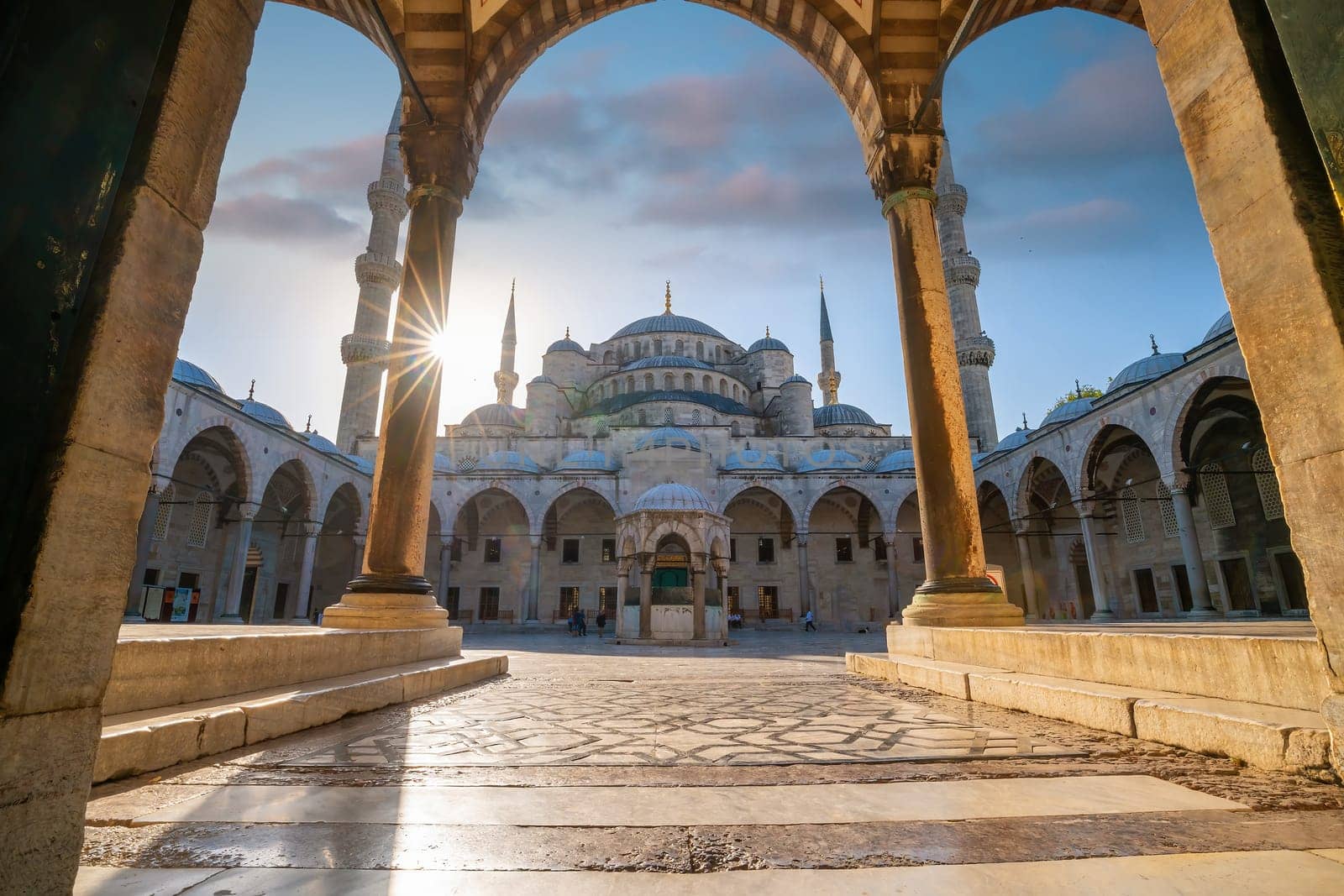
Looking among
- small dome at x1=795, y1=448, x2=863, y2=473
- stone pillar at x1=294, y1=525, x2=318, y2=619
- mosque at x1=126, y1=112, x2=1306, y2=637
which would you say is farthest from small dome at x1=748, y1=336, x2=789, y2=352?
stone pillar at x1=294, y1=525, x2=318, y2=619

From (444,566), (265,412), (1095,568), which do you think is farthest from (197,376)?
(1095,568)

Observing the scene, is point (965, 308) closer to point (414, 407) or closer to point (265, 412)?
point (414, 407)

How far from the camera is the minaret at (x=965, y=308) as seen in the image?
2486cm

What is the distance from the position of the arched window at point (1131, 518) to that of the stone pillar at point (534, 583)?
1976 centimetres

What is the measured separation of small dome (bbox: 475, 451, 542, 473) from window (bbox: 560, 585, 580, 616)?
5.11 metres

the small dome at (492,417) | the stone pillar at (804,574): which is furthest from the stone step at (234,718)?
the small dome at (492,417)

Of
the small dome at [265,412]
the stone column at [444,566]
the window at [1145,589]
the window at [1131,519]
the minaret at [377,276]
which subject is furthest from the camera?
the minaret at [377,276]

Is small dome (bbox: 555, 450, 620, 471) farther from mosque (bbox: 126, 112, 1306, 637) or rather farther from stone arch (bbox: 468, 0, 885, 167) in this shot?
stone arch (bbox: 468, 0, 885, 167)

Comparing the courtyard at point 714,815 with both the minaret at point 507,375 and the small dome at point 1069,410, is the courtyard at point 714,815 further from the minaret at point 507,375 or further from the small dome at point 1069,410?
the minaret at point 507,375

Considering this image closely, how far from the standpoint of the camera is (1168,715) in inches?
102

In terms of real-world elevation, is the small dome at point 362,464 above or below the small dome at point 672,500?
above

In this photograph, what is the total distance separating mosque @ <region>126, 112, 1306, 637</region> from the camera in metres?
15.6

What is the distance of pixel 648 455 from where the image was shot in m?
25.1

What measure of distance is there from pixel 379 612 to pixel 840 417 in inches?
1227
